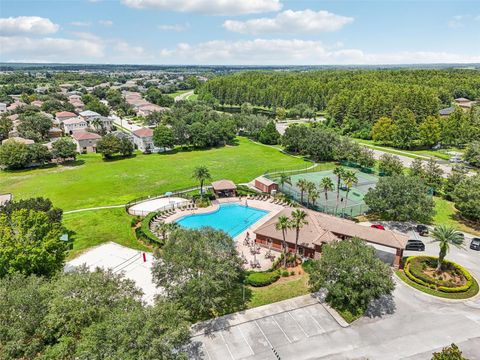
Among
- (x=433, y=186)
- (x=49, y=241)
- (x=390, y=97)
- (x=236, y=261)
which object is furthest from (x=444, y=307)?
(x=390, y=97)

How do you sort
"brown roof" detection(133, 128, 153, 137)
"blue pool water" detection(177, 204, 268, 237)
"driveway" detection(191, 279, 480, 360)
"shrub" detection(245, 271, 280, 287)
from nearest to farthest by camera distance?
"driveway" detection(191, 279, 480, 360) → "shrub" detection(245, 271, 280, 287) → "blue pool water" detection(177, 204, 268, 237) → "brown roof" detection(133, 128, 153, 137)

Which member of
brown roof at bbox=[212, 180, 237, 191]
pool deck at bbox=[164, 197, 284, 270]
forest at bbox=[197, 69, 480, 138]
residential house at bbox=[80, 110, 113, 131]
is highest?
forest at bbox=[197, 69, 480, 138]

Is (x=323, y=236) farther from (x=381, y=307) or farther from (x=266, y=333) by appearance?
(x=266, y=333)

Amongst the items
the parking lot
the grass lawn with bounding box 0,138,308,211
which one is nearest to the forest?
the grass lawn with bounding box 0,138,308,211

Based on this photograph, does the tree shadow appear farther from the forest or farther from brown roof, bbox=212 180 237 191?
the forest

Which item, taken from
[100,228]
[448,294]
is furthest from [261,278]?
[100,228]

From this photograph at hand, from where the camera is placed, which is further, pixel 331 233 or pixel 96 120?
pixel 96 120

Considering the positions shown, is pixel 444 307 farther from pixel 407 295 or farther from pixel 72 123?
pixel 72 123
